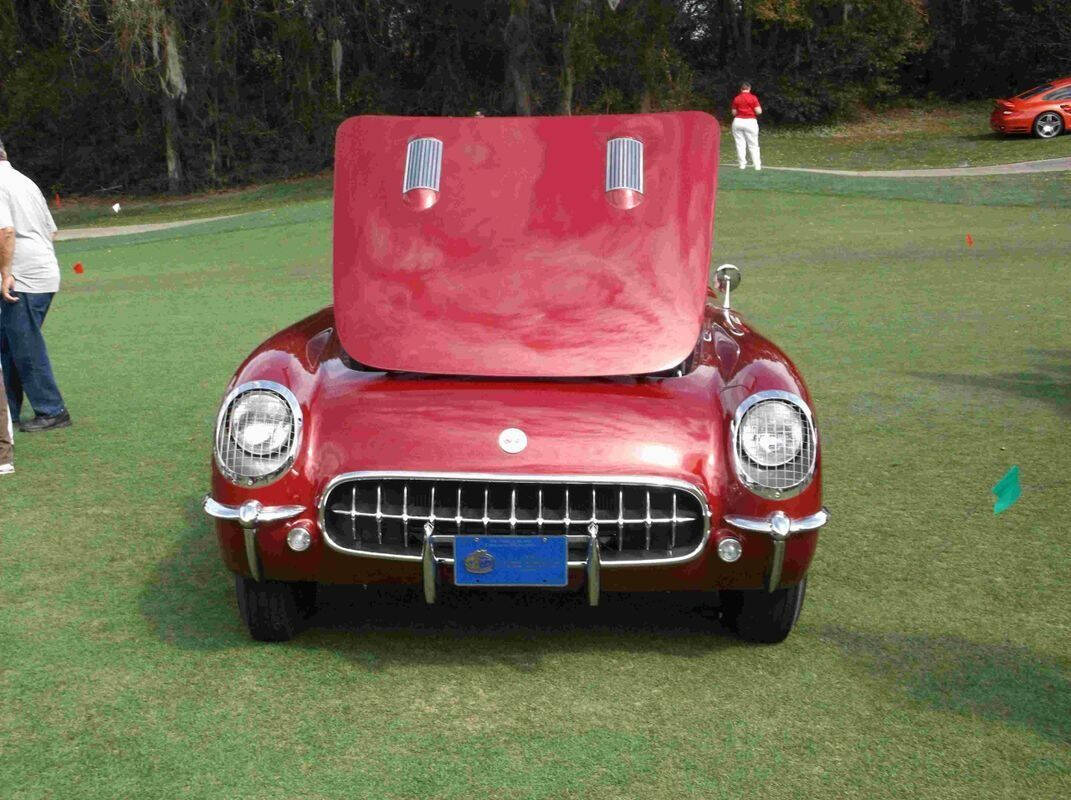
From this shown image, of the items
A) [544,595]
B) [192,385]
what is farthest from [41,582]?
[192,385]

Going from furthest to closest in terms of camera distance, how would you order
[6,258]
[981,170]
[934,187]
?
[981,170] → [934,187] → [6,258]

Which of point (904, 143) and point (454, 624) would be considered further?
point (904, 143)

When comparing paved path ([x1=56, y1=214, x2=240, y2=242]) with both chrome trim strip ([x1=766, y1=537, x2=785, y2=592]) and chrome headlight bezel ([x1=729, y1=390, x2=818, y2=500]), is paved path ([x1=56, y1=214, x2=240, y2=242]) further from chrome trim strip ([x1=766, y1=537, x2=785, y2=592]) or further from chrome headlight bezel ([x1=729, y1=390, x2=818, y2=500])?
chrome trim strip ([x1=766, y1=537, x2=785, y2=592])

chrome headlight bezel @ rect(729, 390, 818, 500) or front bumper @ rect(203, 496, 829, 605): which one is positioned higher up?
chrome headlight bezel @ rect(729, 390, 818, 500)

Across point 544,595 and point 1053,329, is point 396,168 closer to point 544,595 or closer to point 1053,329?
point 544,595

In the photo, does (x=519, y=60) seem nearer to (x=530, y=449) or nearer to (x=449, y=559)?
(x=530, y=449)

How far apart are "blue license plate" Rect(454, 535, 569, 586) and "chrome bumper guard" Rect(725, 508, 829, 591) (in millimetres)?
532

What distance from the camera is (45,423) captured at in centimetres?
817

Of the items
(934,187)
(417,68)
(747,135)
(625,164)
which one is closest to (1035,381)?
(625,164)

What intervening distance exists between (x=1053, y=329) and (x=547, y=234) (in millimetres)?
7050

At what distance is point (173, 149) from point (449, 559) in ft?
125

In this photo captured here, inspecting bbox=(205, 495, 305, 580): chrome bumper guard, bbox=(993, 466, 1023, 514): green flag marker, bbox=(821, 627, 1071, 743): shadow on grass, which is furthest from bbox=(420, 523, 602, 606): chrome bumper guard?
bbox=(993, 466, 1023, 514): green flag marker

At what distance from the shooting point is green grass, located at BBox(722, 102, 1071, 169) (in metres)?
35.0

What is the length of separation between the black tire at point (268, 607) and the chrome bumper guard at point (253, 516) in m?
0.12
